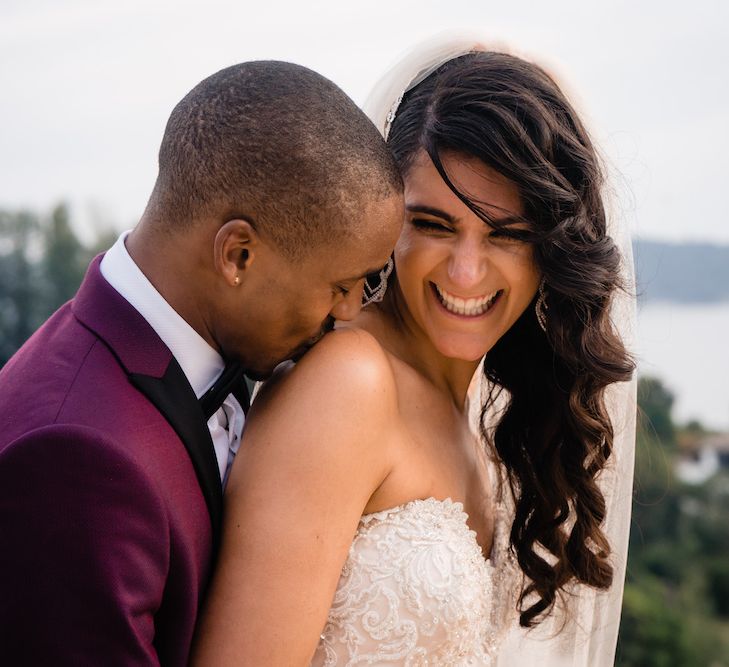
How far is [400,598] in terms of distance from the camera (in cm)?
262

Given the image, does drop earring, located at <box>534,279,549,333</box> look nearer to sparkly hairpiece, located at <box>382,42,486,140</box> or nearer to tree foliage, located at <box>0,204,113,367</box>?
sparkly hairpiece, located at <box>382,42,486,140</box>

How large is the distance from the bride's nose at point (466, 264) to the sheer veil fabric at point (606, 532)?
0.67 metres

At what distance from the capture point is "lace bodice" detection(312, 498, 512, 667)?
2.60m

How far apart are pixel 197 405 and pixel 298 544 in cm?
48

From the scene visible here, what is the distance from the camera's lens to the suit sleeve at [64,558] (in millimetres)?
1709

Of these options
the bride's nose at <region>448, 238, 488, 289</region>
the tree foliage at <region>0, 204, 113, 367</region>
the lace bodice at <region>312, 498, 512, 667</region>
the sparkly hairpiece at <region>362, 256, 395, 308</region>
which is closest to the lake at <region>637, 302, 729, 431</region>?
the sparkly hairpiece at <region>362, 256, 395, 308</region>

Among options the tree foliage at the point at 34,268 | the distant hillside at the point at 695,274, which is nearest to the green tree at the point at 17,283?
the tree foliage at the point at 34,268

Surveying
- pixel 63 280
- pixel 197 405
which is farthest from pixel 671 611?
pixel 63 280

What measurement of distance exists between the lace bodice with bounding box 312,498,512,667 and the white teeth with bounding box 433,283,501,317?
2.08ft

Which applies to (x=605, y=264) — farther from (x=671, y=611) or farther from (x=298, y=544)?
(x=671, y=611)

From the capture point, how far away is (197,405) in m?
2.11

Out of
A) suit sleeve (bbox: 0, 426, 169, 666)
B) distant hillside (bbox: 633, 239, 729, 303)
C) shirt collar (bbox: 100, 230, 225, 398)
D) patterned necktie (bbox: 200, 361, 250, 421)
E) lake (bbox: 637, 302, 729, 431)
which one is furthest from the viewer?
lake (bbox: 637, 302, 729, 431)

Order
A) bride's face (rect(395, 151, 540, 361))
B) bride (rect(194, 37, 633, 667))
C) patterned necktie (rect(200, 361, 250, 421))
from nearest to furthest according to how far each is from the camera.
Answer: patterned necktie (rect(200, 361, 250, 421))
bride (rect(194, 37, 633, 667))
bride's face (rect(395, 151, 540, 361))

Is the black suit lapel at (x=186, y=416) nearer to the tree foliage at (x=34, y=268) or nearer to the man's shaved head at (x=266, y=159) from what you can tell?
the man's shaved head at (x=266, y=159)
